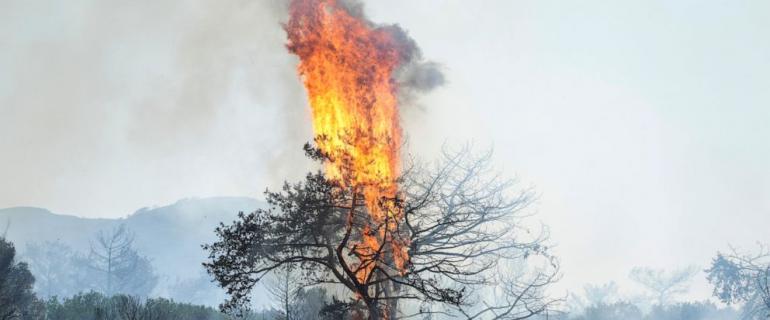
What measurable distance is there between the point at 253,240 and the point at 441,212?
22.1 feet

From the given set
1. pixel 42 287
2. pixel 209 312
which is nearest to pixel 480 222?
pixel 209 312

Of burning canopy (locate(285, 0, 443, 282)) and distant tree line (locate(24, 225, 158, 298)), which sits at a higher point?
distant tree line (locate(24, 225, 158, 298))

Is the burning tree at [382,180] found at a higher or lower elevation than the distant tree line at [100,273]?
lower

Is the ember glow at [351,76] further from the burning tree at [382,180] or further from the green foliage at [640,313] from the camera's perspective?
the green foliage at [640,313]

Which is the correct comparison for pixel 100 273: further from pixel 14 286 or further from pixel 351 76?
pixel 351 76

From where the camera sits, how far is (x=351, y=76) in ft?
53.1

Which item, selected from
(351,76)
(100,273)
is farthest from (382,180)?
(100,273)

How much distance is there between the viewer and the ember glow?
1556cm

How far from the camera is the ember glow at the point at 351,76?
15.6m

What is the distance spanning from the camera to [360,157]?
14.1 meters

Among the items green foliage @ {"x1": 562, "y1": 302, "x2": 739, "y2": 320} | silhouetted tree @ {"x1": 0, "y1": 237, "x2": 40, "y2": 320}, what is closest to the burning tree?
silhouetted tree @ {"x1": 0, "y1": 237, "x2": 40, "y2": 320}

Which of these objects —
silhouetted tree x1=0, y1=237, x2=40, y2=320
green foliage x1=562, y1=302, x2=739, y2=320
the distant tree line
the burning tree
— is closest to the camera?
the burning tree

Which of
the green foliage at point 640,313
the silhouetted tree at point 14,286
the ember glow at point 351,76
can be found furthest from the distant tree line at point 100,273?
the ember glow at point 351,76

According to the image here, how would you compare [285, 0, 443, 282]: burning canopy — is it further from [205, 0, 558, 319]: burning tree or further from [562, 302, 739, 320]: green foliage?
[562, 302, 739, 320]: green foliage
